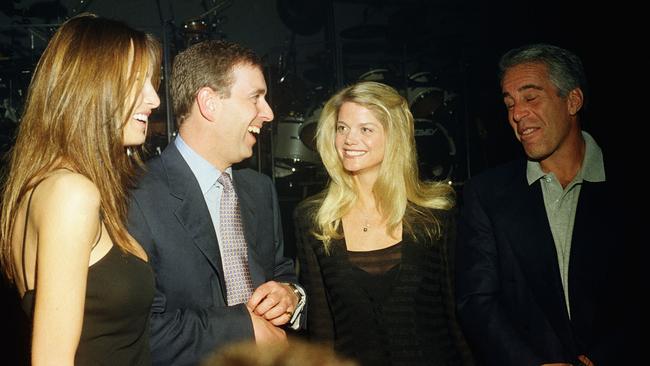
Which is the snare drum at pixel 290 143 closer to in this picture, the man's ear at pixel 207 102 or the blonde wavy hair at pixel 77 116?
the man's ear at pixel 207 102

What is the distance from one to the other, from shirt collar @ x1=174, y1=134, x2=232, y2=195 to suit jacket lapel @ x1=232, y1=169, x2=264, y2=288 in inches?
6.9

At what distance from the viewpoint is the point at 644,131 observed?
2701 mm

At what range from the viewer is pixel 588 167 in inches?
80.4

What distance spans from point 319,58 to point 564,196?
634 cm

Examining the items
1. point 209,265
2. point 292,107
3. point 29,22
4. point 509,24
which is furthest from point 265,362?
point 29,22

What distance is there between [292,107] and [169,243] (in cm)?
636

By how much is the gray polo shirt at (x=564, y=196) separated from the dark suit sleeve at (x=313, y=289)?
1.02 m

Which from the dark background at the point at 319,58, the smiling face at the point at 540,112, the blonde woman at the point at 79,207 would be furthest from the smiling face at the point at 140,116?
the dark background at the point at 319,58

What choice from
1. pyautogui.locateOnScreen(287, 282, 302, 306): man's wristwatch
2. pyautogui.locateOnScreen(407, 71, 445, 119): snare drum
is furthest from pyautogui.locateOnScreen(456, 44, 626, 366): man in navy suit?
pyautogui.locateOnScreen(407, 71, 445, 119): snare drum

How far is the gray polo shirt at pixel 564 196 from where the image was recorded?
1.99 metres

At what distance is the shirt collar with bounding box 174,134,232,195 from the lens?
2123 mm

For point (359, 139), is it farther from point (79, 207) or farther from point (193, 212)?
point (79, 207)

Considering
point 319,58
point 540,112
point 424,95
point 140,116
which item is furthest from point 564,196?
point 319,58

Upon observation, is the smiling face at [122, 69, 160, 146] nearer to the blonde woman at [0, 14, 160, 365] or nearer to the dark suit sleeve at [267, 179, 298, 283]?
the blonde woman at [0, 14, 160, 365]
